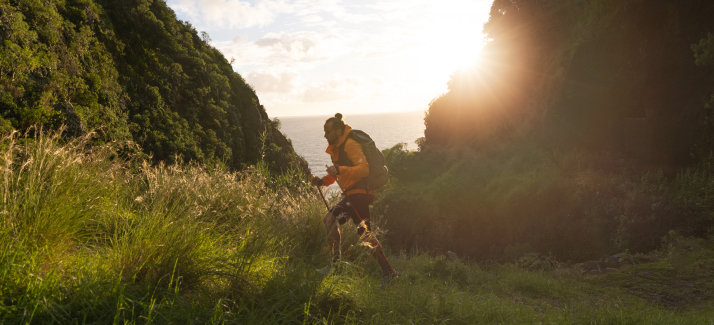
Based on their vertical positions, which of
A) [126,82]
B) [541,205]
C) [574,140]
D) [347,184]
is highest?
[126,82]

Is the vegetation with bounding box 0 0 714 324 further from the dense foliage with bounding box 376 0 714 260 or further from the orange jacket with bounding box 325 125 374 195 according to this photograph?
the orange jacket with bounding box 325 125 374 195

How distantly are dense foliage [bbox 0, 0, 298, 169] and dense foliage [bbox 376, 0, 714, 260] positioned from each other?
8094 millimetres

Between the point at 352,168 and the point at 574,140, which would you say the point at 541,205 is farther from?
the point at 352,168

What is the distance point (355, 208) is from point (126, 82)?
9329 mm

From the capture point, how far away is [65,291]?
204 cm

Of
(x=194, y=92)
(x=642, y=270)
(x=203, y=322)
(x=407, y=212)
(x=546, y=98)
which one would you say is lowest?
(x=407, y=212)

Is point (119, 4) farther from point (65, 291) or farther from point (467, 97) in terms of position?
point (467, 97)

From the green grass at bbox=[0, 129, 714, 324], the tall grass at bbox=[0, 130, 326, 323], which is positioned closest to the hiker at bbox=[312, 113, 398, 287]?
the green grass at bbox=[0, 129, 714, 324]

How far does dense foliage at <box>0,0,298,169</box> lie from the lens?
6.82 m

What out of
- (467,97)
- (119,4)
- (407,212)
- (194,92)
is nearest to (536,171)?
(407,212)

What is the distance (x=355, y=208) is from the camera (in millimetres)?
4719

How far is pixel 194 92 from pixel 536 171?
736 inches

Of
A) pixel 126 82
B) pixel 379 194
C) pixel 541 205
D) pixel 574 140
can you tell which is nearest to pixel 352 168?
pixel 126 82

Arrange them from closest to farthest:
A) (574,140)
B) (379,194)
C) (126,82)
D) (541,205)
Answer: (126,82) → (541,205) → (574,140) → (379,194)
